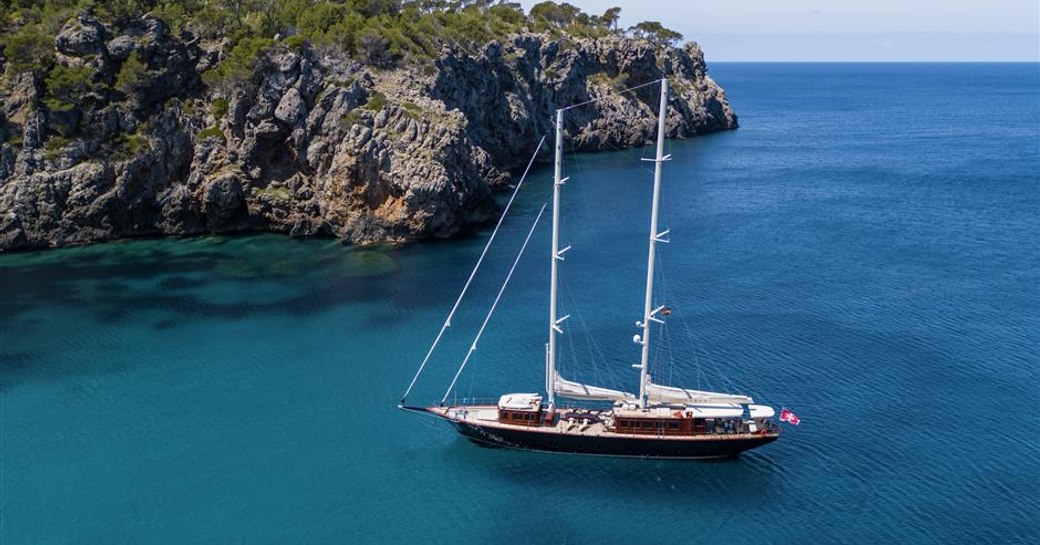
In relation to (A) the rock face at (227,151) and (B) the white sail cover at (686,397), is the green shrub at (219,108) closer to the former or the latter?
(A) the rock face at (227,151)

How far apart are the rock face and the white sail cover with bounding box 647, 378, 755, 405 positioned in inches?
→ 1922

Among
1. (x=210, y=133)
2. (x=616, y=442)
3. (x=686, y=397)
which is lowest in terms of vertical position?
(x=616, y=442)

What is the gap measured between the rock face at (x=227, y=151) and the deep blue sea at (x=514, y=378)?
4.32 meters

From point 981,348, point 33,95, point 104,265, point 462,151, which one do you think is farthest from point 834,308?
point 33,95

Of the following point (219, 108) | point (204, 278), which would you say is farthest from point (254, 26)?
point (204, 278)

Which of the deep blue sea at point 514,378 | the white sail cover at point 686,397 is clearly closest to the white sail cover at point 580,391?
the white sail cover at point 686,397

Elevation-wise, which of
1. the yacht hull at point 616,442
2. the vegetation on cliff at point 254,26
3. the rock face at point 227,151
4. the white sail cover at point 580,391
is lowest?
the yacht hull at point 616,442

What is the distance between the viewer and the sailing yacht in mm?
50125

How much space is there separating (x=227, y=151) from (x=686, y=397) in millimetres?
72055

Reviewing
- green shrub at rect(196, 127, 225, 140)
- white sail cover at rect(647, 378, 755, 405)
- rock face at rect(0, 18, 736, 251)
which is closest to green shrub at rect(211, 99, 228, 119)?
rock face at rect(0, 18, 736, 251)

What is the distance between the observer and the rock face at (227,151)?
94875mm

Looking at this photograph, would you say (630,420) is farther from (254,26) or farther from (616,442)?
(254,26)

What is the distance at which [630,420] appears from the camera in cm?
5047

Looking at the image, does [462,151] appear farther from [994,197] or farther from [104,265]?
[994,197]
